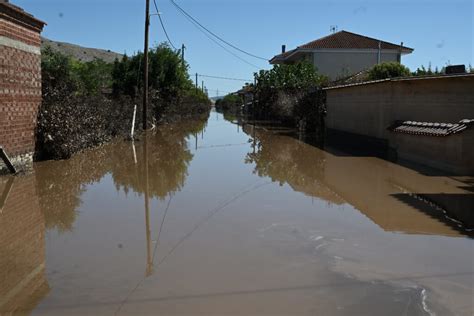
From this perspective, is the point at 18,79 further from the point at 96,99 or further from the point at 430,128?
the point at 430,128

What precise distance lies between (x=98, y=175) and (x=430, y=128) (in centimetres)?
879

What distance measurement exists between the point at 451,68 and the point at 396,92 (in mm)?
2194

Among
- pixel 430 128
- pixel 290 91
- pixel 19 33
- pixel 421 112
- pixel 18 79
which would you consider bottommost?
Result: pixel 430 128

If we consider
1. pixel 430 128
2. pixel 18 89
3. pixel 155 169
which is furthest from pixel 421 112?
pixel 18 89

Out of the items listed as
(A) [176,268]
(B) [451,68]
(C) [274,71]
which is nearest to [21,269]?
(A) [176,268]

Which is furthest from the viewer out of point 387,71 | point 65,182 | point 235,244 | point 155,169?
point 387,71

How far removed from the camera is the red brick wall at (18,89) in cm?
1238

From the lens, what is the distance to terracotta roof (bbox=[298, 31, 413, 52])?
46000mm

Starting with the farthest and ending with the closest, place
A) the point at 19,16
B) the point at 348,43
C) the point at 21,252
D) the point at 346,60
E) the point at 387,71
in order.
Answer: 1. the point at 348,43
2. the point at 346,60
3. the point at 387,71
4. the point at 19,16
5. the point at 21,252

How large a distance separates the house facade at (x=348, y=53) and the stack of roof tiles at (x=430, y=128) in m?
29.2

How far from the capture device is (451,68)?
59.5 ft

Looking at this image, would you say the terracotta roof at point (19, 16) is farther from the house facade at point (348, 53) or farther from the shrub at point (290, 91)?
the house facade at point (348, 53)

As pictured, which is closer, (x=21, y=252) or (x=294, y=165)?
(x=21, y=252)

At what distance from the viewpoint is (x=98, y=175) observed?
13227 mm
